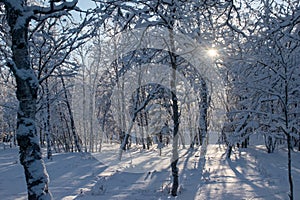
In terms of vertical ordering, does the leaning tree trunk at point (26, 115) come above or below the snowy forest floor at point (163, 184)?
above

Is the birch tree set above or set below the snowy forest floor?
above

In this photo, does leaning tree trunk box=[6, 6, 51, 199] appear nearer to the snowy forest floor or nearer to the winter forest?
the winter forest

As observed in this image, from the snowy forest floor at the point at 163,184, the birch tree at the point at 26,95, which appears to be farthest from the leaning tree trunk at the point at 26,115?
the snowy forest floor at the point at 163,184

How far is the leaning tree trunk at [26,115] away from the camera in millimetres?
3820

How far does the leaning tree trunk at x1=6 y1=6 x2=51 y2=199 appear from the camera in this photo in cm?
382

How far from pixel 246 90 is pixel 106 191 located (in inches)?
190

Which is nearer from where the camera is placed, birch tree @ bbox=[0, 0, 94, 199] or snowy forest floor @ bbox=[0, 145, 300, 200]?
birch tree @ bbox=[0, 0, 94, 199]

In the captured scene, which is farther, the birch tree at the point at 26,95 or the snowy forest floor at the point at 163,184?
the snowy forest floor at the point at 163,184

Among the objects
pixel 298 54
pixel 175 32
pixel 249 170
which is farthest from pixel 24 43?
pixel 249 170

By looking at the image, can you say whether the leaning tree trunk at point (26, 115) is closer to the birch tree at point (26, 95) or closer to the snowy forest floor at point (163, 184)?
the birch tree at point (26, 95)

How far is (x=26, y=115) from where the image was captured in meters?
3.86

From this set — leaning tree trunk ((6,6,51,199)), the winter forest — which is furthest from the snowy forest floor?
leaning tree trunk ((6,6,51,199))

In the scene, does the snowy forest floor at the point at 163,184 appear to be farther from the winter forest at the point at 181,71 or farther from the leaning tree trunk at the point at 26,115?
the leaning tree trunk at the point at 26,115

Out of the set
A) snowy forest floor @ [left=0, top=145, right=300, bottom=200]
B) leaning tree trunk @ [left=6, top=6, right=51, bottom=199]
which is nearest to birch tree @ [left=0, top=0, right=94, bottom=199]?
leaning tree trunk @ [left=6, top=6, right=51, bottom=199]
